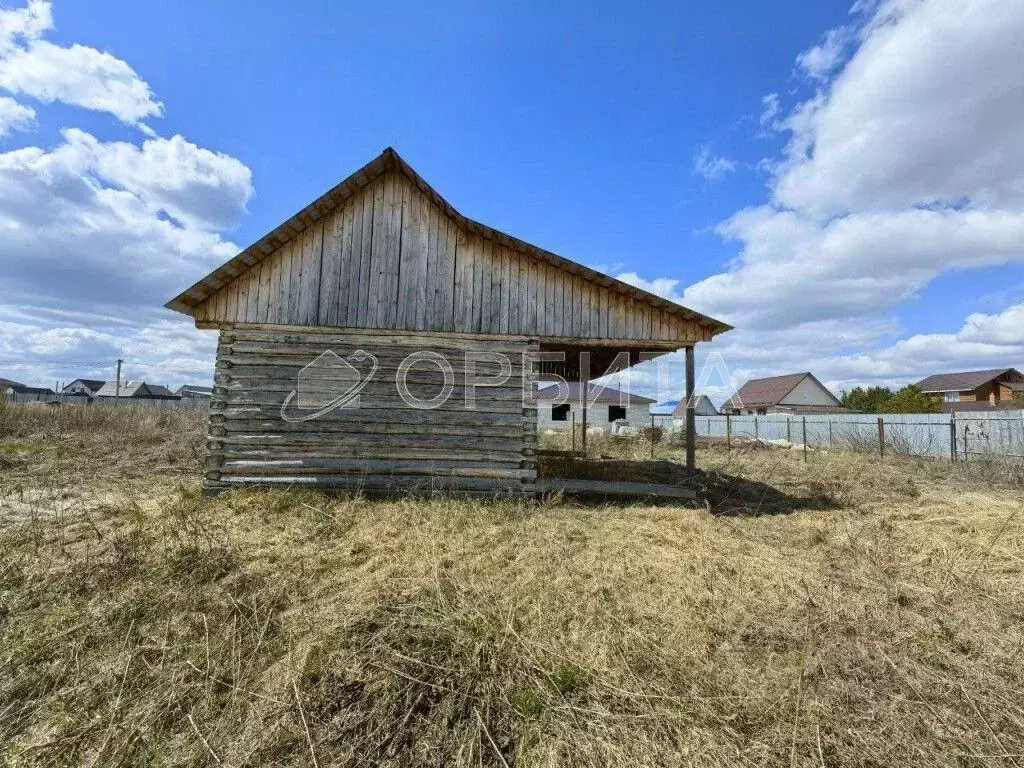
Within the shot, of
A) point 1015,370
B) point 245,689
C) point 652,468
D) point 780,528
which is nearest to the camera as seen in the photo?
point 245,689

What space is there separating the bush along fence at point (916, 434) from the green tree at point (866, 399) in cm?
2308

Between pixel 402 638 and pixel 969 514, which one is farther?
pixel 969 514

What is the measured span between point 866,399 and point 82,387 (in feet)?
323

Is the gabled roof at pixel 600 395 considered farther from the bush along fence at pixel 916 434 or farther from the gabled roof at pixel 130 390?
the gabled roof at pixel 130 390

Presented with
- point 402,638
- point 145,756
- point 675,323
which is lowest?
point 145,756

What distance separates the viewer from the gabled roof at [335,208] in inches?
329

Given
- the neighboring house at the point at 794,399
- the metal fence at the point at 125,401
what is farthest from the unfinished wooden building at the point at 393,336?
the neighboring house at the point at 794,399

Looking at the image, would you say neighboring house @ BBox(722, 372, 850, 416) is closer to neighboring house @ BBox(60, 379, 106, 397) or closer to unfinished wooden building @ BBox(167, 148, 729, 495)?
unfinished wooden building @ BBox(167, 148, 729, 495)

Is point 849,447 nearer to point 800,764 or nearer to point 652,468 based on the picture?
point 652,468

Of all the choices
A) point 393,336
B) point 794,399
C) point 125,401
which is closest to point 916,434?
point 393,336

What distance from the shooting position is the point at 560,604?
4512mm

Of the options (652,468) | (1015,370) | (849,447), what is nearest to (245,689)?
(652,468)

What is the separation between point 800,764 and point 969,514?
826cm

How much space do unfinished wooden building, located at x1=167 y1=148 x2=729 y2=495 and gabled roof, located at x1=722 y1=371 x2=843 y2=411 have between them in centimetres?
3956
